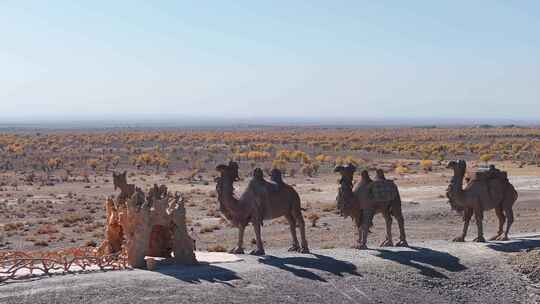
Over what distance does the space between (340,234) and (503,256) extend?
9.61 metres

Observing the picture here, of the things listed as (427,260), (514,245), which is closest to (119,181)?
(427,260)

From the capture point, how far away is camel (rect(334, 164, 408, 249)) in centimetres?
2098

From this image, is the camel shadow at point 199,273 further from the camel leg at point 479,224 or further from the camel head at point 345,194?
the camel leg at point 479,224

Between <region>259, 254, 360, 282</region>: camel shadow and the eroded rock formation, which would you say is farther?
<region>259, 254, 360, 282</region>: camel shadow

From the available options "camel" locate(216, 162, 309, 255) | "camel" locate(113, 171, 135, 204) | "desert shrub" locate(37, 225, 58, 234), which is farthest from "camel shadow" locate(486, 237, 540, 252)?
"desert shrub" locate(37, 225, 58, 234)

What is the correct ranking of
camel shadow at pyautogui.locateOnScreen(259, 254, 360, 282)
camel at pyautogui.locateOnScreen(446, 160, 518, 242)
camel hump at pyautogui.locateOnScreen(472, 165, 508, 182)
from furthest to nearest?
1. camel hump at pyautogui.locateOnScreen(472, 165, 508, 182)
2. camel at pyautogui.locateOnScreen(446, 160, 518, 242)
3. camel shadow at pyautogui.locateOnScreen(259, 254, 360, 282)

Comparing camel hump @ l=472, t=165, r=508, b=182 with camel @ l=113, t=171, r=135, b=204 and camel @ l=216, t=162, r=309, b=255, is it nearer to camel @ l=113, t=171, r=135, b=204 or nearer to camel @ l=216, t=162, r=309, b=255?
camel @ l=216, t=162, r=309, b=255

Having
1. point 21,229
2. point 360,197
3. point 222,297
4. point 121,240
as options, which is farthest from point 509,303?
point 21,229

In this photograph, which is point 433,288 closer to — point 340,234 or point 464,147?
point 340,234

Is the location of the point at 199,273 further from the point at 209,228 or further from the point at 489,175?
the point at 209,228

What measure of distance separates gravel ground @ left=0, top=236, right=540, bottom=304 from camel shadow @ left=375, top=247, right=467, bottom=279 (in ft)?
0.08

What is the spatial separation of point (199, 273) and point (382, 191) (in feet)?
22.3

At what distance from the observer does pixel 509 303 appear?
58.5ft

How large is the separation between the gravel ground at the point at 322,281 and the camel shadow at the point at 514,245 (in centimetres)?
7
